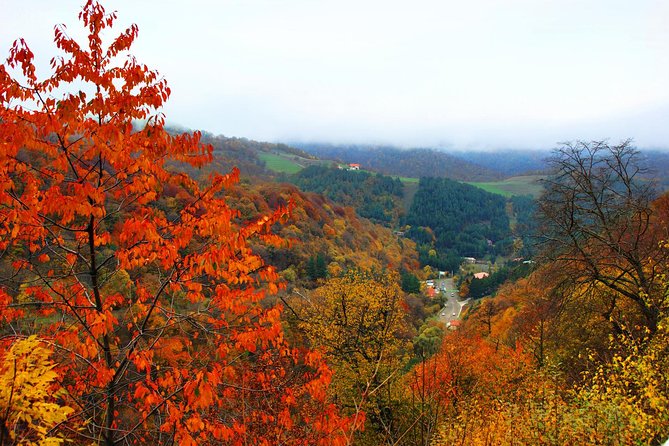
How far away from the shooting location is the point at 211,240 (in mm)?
5586

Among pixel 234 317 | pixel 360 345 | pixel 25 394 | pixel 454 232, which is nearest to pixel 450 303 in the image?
pixel 360 345

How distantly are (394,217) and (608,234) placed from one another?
584 feet

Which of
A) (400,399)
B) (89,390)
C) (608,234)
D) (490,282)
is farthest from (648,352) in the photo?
(490,282)

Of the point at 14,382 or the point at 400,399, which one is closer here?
the point at 14,382

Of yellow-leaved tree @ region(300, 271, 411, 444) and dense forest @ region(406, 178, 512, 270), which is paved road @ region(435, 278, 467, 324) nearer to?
dense forest @ region(406, 178, 512, 270)

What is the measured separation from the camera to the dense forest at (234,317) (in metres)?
5.02

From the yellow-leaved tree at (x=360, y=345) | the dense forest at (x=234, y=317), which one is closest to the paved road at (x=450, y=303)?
the dense forest at (x=234, y=317)

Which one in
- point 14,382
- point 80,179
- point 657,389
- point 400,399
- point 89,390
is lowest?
point 400,399

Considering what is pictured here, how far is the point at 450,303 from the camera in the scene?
303 feet

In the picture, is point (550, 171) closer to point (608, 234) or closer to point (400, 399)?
point (608, 234)

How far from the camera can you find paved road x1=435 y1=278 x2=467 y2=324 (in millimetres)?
78750

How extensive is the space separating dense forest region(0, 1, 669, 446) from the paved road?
142ft

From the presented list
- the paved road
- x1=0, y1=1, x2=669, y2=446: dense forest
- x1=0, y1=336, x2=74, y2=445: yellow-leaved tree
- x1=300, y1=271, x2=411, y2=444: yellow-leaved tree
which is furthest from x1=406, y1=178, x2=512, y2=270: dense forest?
x1=0, y1=336, x2=74, y2=445: yellow-leaved tree

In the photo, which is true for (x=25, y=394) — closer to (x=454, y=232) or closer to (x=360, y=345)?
(x=360, y=345)
